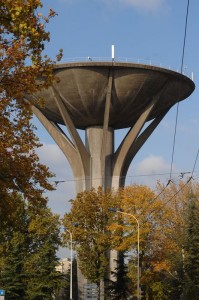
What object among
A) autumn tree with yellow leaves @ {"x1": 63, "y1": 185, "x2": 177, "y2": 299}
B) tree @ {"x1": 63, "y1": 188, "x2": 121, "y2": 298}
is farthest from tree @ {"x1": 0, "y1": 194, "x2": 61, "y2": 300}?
autumn tree with yellow leaves @ {"x1": 63, "y1": 185, "x2": 177, "y2": 299}

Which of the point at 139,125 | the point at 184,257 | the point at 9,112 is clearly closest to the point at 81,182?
the point at 139,125

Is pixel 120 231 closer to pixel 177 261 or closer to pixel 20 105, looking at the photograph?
pixel 177 261

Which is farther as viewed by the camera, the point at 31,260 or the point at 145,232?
the point at 31,260

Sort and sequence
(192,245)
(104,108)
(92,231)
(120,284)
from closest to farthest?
(192,245) → (120,284) → (92,231) → (104,108)

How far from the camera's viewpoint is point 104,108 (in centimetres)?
5359

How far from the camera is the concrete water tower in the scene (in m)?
50.4

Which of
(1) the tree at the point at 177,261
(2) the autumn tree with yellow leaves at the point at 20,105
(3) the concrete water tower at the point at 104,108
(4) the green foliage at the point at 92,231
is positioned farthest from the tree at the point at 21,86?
(3) the concrete water tower at the point at 104,108

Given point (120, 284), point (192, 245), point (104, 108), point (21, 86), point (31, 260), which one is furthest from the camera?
point (104, 108)

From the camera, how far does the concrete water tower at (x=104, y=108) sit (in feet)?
165

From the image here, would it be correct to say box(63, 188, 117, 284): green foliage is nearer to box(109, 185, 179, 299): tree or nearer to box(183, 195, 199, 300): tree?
box(109, 185, 179, 299): tree

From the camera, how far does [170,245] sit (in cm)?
4169

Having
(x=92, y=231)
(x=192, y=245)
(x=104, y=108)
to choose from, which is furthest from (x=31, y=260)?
→ (x=192, y=245)

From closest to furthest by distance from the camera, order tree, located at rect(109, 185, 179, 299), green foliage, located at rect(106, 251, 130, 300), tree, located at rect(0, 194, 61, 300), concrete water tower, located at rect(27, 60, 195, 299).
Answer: green foliage, located at rect(106, 251, 130, 300) < tree, located at rect(109, 185, 179, 299) < tree, located at rect(0, 194, 61, 300) < concrete water tower, located at rect(27, 60, 195, 299)

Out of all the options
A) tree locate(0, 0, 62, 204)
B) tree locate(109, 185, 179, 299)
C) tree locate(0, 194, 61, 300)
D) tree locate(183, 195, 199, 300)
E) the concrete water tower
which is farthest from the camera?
the concrete water tower
